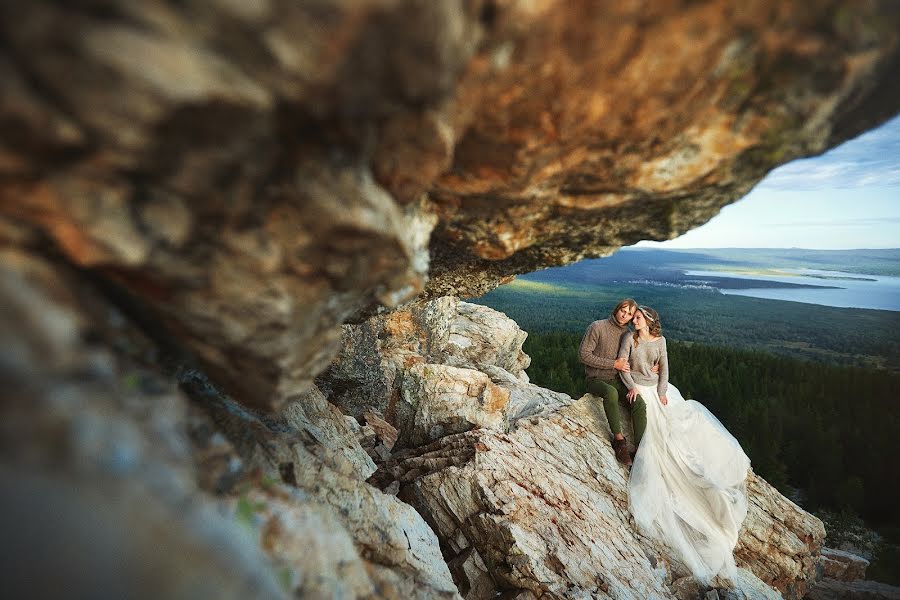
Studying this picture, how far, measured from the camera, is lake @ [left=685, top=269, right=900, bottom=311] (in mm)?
65500

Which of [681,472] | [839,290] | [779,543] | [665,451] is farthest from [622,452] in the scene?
[839,290]

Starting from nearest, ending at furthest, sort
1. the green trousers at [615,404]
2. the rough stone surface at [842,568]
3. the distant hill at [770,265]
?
the green trousers at [615,404]
the rough stone surface at [842,568]
the distant hill at [770,265]

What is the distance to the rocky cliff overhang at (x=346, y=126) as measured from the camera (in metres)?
1.69

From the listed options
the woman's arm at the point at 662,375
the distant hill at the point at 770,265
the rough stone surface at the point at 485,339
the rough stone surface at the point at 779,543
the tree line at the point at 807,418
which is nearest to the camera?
the rough stone surface at the point at 779,543

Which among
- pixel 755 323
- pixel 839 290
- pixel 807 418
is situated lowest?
pixel 755 323

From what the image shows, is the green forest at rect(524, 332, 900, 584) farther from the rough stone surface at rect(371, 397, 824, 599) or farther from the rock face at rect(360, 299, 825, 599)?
the rough stone surface at rect(371, 397, 824, 599)

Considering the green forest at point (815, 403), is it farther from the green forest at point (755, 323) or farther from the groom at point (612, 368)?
the groom at point (612, 368)

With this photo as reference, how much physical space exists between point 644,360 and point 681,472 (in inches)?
78.3

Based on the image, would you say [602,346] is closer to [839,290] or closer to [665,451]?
[665,451]

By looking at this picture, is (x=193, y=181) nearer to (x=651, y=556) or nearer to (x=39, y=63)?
(x=39, y=63)

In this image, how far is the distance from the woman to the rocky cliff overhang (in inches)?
205

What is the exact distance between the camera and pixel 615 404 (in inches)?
327

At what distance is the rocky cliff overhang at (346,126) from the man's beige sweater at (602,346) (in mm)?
4939

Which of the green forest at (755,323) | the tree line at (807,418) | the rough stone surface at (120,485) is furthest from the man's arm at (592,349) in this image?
the green forest at (755,323)
